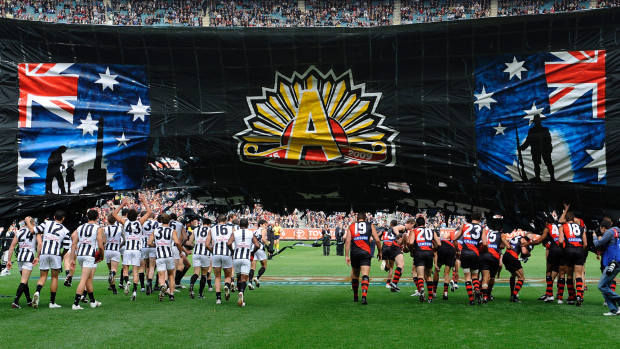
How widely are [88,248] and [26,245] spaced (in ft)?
4.83

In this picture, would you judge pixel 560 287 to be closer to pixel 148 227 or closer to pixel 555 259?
pixel 555 259

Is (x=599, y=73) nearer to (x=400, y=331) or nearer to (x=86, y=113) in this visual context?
(x=400, y=331)

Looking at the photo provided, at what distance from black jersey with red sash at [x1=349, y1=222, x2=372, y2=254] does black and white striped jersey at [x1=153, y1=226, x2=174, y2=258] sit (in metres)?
3.96

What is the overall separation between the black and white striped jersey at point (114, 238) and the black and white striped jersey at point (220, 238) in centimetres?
327

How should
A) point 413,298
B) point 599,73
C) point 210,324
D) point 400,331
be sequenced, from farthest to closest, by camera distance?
point 413,298 < point 599,73 < point 210,324 < point 400,331

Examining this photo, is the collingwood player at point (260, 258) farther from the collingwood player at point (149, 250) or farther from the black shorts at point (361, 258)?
the black shorts at point (361, 258)

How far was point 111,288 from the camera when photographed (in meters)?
14.5

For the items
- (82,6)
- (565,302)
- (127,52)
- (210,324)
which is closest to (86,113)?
(127,52)

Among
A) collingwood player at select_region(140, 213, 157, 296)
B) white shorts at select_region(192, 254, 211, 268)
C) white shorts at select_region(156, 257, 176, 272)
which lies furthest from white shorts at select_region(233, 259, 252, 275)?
collingwood player at select_region(140, 213, 157, 296)

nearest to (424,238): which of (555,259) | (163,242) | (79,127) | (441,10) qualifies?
(555,259)

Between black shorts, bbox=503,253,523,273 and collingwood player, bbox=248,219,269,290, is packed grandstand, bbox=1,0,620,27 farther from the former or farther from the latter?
black shorts, bbox=503,253,523,273

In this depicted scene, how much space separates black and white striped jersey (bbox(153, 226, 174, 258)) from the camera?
1263 cm

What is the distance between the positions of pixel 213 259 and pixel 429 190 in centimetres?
480

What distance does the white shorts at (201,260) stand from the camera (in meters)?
13.3
